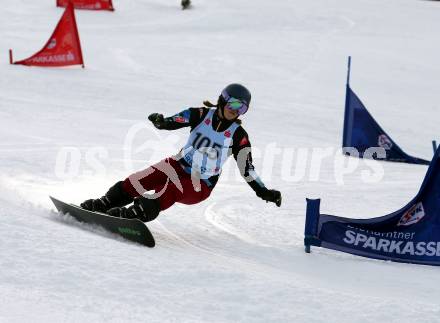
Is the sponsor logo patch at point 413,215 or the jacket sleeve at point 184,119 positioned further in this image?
the jacket sleeve at point 184,119

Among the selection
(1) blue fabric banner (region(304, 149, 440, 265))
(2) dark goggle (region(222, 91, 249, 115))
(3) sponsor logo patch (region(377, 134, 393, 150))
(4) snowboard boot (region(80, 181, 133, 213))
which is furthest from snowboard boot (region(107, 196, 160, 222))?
(3) sponsor logo patch (region(377, 134, 393, 150))

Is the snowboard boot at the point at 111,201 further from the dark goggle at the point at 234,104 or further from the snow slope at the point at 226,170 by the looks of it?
the dark goggle at the point at 234,104

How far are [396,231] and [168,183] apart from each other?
5.85 ft

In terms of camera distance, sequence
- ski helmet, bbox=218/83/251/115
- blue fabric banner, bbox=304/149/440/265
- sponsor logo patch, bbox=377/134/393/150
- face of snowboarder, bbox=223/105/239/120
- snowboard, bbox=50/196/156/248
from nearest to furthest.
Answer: snowboard, bbox=50/196/156/248, blue fabric banner, bbox=304/149/440/265, ski helmet, bbox=218/83/251/115, face of snowboarder, bbox=223/105/239/120, sponsor logo patch, bbox=377/134/393/150

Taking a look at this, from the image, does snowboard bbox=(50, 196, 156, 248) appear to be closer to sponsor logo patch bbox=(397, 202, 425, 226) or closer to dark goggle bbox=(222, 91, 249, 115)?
dark goggle bbox=(222, 91, 249, 115)

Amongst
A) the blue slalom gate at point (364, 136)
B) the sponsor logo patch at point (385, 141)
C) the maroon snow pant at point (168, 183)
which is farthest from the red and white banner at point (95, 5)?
→ the maroon snow pant at point (168, 183)

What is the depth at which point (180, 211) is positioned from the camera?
6.53 metres

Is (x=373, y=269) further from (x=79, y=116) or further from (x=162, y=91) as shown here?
(x=162, y=91)

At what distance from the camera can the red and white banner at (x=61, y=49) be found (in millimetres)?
14820

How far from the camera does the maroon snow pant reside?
539cm

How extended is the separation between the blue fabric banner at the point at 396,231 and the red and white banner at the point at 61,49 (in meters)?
10.9

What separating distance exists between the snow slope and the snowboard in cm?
8

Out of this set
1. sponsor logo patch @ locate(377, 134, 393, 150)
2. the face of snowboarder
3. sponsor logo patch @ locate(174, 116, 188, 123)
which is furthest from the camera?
sponsor logo patch @ locate(377, 134, 393, 150)

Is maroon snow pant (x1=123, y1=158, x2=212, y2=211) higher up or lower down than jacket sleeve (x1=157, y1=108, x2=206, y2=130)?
lower down
